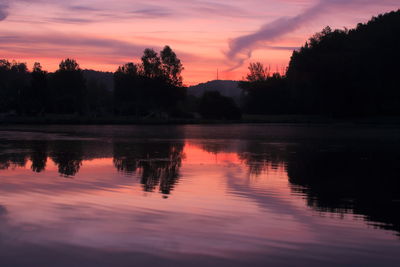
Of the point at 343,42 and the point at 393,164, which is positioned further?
the point at 343,42

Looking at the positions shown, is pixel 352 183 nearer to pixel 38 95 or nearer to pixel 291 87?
pixel 38 95

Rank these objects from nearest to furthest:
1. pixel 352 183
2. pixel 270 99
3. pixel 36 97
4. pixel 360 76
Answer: pixel 352 183 < pixel 360 76 < pixel 36 97 < pixel 270 99

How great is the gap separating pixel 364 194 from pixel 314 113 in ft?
326

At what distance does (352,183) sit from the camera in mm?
16625

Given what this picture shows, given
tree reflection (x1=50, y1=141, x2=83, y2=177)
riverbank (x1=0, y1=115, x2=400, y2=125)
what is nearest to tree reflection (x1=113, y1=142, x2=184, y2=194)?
tree reflection (x1=50, y1=141, x2=83, y2=177)

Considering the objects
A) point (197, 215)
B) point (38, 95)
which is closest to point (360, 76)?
point (38, 95)

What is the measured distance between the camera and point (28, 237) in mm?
8945

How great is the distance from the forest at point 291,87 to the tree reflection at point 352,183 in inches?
2773

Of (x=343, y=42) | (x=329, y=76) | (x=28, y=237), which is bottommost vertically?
(x=28, y=237)

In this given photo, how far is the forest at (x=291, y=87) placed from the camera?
9388cm

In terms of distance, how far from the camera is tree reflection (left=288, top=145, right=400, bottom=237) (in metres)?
12.1

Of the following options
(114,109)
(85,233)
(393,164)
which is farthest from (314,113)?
(85,233)

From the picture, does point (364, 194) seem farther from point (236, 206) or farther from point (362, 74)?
point (362, 74)

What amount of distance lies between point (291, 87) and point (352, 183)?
10603 cm
